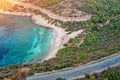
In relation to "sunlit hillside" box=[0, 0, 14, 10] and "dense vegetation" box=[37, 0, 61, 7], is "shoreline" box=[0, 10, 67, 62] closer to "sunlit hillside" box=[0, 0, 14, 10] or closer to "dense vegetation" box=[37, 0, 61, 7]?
"sunlit hillside" box=[0, 0, 14, 10]

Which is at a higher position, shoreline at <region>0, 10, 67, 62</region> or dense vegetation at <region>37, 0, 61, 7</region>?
dense vegetation at <region>37, 0, 61, 7</region>

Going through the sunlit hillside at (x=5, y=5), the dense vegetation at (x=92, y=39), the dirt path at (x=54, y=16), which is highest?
the sunlit hillside at (x=5, y=5)

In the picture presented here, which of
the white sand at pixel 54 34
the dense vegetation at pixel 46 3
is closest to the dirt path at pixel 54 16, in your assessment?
the dense vegetation at pixel 46 3

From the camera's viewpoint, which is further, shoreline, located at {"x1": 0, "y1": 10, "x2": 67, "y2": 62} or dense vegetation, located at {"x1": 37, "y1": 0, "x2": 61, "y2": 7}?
dense vegetation, located at {"x1": 37, "y1": 0, "x2": 61, "y2": 7}

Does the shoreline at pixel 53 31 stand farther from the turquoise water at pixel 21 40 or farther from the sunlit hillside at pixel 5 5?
the sunlit hillside at pixel 5 5

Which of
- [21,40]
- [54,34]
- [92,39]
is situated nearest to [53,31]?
[54,34]

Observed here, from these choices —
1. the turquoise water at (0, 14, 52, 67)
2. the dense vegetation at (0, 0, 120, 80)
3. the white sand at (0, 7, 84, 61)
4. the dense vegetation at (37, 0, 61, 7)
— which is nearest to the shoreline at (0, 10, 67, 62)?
the white sand at (0, 7, 84, 61)
